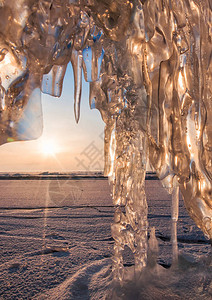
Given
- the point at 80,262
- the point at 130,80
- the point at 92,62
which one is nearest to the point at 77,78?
the point at 92,62

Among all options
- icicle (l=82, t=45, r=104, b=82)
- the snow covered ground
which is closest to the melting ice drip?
icicle (l=82, t=45, r=104, b=82)

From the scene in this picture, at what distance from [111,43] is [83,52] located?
5.5 inches

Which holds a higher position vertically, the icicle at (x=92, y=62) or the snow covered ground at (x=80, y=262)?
the icicle at (x=92, y=62)

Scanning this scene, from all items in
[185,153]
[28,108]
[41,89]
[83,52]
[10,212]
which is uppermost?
[83,52]

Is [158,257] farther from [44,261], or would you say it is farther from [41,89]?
[41,89]

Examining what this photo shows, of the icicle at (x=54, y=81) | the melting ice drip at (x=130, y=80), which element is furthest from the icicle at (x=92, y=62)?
the icicle at (x=54, y=81)

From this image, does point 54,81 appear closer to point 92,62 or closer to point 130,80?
point 92,62

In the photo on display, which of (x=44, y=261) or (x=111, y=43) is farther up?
(x=111, y=43)

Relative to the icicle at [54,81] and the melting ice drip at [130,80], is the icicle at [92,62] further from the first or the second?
the icicle at [54,81]

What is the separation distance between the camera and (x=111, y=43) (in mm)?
1094

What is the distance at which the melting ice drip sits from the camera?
35.4 inches

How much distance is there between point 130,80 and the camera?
113 centimetres

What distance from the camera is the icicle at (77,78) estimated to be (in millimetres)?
1073

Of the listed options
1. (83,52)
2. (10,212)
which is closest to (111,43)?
(83,52)
